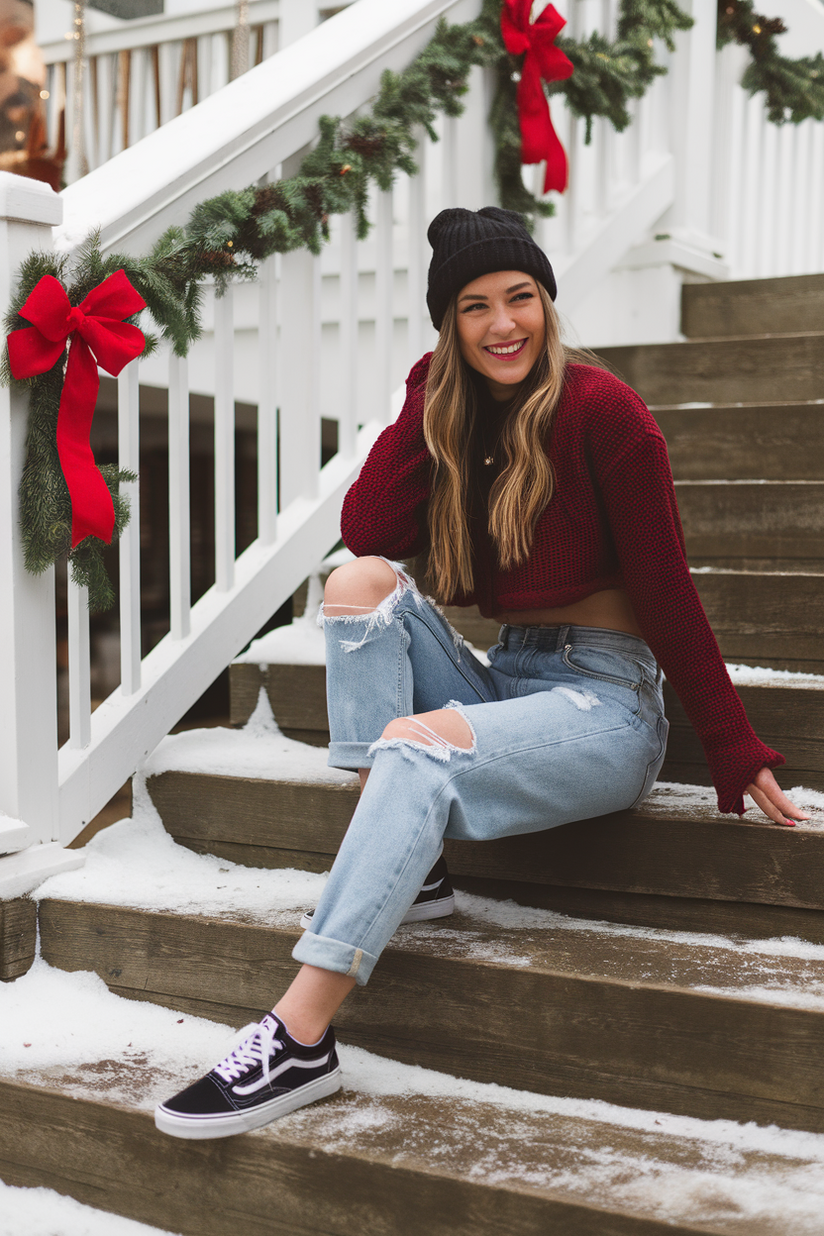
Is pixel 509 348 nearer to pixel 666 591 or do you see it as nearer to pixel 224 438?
pixel 666 591

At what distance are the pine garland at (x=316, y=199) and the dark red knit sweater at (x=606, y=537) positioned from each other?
0.42 metres

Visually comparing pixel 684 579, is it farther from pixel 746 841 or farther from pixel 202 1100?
pixel 202 1100

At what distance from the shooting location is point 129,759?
184cm

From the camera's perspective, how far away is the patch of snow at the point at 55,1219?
121 cm

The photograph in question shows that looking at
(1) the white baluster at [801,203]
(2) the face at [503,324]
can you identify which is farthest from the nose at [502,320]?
(1) the white baluster at [801,203]

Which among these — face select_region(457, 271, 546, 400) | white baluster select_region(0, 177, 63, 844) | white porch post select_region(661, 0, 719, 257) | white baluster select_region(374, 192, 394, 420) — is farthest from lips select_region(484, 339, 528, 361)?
white porch post select_region(661, 0, 719, 257)

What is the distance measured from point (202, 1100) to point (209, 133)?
4.90 ft

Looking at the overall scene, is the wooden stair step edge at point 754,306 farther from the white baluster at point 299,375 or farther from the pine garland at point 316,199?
the white baluster at point 299,375

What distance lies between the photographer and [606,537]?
1.46 meters

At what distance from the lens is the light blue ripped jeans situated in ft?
3.89

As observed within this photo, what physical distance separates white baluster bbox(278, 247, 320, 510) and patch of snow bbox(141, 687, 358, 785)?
46cm

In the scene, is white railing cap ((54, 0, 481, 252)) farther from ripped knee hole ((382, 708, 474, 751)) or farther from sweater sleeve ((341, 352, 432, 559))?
ripped knee hole ((382, 708, 474, 751))

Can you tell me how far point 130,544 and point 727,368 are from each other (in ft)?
4.98

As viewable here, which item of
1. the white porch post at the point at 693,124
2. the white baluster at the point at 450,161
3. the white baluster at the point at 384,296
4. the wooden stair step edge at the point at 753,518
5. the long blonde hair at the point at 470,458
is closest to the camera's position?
the long blonde hair at the point at 470,458
